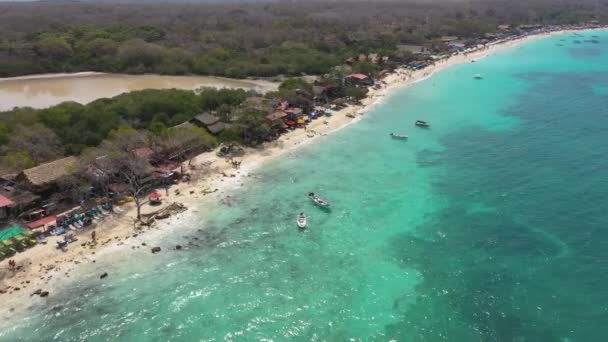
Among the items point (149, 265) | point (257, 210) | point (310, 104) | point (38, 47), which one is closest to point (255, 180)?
point (257, 210)

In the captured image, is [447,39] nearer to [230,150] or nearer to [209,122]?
[209,122]

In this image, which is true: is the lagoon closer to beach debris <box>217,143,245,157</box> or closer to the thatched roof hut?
beach debris <box>217,143,245,157</box>

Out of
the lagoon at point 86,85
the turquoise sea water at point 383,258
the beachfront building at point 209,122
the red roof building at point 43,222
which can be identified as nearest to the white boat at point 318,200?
the turquoise sea water at point 383,258

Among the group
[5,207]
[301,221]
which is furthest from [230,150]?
[5,207]

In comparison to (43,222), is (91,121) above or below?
above

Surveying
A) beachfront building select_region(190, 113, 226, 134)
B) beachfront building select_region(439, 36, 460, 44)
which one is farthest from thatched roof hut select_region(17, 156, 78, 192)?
beachfront building select_region(439, 36, 460, 44)

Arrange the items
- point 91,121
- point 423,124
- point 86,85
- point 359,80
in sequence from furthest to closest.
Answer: point 86,85 → point 359,80 → point 423,124 → point 91,121

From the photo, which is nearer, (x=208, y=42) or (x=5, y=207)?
(x=5, y=207)

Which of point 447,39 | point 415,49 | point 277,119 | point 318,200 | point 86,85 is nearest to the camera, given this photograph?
point 318,200

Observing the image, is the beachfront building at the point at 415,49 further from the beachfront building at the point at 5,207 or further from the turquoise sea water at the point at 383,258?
the beachfront building at the point at 5,207
